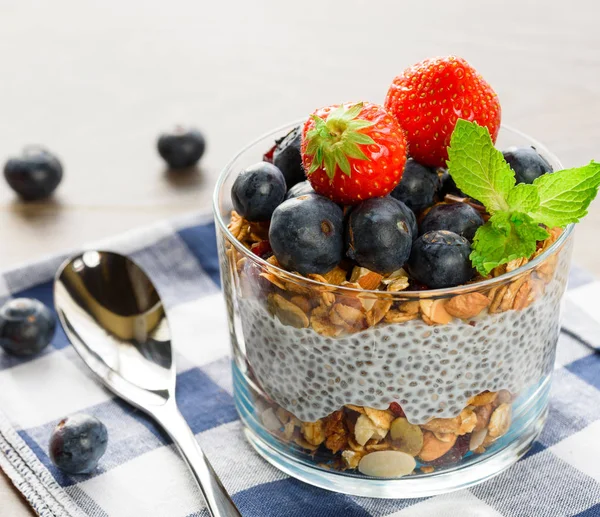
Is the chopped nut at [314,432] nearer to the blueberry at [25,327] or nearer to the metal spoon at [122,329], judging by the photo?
the metal spoon at [122,329]

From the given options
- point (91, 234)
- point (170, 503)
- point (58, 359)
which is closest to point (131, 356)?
point (58, 359)

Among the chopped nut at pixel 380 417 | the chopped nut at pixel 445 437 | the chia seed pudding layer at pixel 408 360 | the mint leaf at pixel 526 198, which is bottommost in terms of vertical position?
the chopped nut at pixel 445 437

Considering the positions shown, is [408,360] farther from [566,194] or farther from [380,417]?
[566,194]

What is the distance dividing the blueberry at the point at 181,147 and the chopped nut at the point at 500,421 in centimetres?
77

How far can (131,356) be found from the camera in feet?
3.37

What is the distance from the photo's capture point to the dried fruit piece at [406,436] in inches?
31.3

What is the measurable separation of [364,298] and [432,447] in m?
0.18

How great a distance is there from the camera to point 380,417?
79 cm

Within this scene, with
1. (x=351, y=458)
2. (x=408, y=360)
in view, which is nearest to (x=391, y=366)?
(x=408, y=360)

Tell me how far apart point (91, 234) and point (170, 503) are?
1.78 ft

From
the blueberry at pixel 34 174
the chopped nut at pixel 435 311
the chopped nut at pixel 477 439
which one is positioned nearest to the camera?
the chopped nut at pixel 435 311

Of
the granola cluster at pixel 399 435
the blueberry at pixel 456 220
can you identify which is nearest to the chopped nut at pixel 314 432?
the granola cluster at pixel 399 435

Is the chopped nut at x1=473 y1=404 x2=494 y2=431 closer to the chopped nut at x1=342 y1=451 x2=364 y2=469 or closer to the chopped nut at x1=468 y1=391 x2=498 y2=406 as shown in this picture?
the chopped nut at x1=468 y1=391 x2=498 y2=406

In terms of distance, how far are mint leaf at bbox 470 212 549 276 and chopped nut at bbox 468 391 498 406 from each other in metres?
0.13
